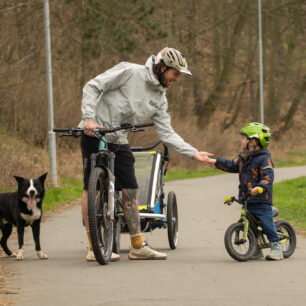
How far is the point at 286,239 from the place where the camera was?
324 inches

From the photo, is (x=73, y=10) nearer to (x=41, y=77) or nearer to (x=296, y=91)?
(x=41, y=77)

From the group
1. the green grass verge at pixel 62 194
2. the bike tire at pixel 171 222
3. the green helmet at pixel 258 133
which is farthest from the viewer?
the green grass verge at pixel 62 194

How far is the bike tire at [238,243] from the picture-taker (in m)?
7.76

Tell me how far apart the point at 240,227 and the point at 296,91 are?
36.7 m

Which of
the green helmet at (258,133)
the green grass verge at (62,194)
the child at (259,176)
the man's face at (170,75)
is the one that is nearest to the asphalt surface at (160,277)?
the child at (259,176)

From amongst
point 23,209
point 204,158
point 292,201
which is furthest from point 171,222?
point 292,201

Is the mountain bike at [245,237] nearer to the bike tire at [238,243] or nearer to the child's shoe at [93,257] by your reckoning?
the bike tire at [238,243]

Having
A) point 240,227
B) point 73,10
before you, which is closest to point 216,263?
point 240,227

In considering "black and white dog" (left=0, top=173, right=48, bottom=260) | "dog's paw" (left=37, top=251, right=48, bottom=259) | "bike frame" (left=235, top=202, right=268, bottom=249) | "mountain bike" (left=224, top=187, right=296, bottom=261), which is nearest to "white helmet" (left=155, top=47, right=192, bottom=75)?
"mountain bike" (left=224, top=187, right=296, bottom=261)

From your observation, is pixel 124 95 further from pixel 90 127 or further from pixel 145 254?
pixel 145 254

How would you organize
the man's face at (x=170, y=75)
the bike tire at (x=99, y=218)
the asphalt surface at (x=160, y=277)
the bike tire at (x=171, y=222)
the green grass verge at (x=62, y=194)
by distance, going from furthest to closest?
the green grass verge at (x=62, y=194) → the bike tire at (x=171, y=222) → the man's face at (x=170, y=75) → the bike tire at (x=99, y=218) → the asphalt surface at (x=160, y=277)

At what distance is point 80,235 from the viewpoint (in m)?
10.6

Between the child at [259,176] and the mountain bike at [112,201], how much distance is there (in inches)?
41.1

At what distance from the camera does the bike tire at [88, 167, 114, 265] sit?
23.5ft
